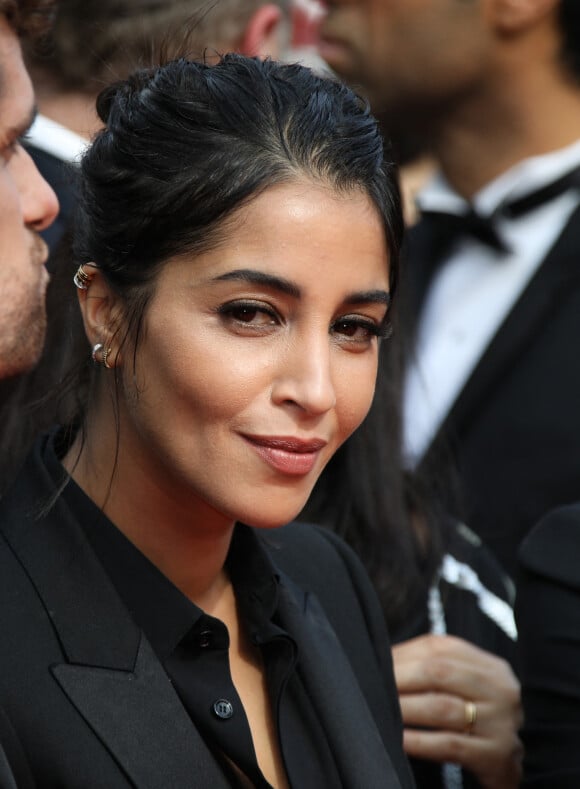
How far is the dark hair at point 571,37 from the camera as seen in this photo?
157 inches

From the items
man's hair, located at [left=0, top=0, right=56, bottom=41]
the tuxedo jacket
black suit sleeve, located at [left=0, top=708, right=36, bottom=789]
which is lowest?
black suit sleeve, located at [left=0, top=708, right=36, bottom=789]

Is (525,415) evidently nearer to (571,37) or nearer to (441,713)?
(441,713)

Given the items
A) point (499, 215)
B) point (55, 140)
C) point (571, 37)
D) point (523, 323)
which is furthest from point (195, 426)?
point (571, 37)

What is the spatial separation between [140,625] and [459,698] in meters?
0.95

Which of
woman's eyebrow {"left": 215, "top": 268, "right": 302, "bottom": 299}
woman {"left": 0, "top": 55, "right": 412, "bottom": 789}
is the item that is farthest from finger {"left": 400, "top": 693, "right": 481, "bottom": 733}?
woman's eyebrow {"left": 215, "top": 268, "right": 302, "bottom": 299}

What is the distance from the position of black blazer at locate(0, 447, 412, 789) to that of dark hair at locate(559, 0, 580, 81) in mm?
2301

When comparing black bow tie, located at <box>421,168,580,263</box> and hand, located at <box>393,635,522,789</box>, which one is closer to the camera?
hand, located at <box>393,635,522,789</box>

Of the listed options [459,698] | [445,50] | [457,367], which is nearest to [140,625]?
[459,698]

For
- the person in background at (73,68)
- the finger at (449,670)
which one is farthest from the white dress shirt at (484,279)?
the finger at (449,670)

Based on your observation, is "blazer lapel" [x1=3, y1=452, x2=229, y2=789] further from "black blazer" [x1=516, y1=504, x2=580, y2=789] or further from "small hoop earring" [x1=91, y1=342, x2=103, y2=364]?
"black blazer" [x1=516, y1=504, x2=580, y2=789]

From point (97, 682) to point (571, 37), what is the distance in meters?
2.84

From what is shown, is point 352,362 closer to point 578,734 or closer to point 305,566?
point 305,566

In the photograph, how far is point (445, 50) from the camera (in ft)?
13.1

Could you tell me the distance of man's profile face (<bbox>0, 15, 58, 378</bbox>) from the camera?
→ 2369 mm
